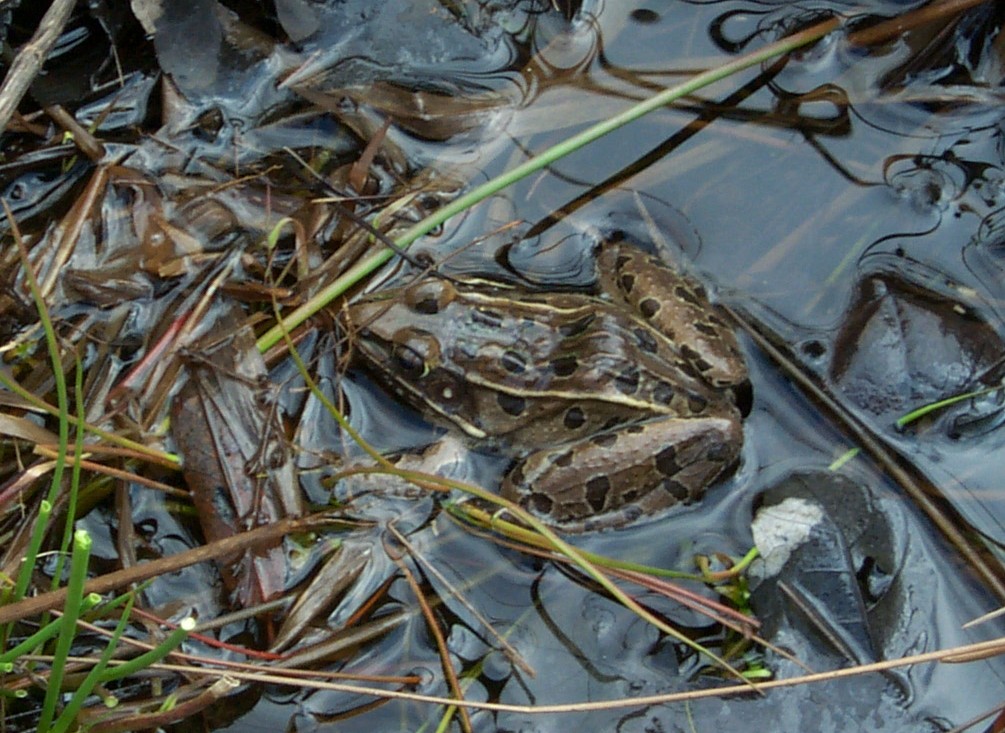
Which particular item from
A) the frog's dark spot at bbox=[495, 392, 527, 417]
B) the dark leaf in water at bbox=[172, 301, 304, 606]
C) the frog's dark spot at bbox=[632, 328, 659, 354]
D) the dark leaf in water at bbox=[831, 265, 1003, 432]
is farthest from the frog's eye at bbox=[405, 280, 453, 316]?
the dark leaf in water at bbox=[831, 265, 1003, 432]

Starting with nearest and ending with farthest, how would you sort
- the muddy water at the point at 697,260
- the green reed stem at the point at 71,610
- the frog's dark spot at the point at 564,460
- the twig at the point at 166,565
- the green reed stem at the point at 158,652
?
the green reed stem at the point at 71,610, the green reed stem at the point at 158,652, the twig at the point at 166,565, the muddy water at the point at 697,260, the frog's dark spot at the point at 564,460

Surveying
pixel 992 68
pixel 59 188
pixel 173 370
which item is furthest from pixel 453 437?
pixel 992 68

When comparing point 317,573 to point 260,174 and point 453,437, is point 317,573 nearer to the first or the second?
point 453,437

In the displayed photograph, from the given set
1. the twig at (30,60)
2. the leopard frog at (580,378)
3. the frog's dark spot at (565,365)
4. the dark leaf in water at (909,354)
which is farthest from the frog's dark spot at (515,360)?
the twig at (30,60)

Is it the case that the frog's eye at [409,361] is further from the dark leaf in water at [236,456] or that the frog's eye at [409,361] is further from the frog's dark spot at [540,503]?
the frog's dark spot at [540,503]

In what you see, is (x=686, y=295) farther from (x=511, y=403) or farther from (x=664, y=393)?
(x=511, y=403)

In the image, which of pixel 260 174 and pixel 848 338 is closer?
pixel 848 338

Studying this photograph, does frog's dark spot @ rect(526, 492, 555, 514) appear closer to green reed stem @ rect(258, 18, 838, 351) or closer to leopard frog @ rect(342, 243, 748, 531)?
leopard frog @ rect(342, 243, 748, 531)
